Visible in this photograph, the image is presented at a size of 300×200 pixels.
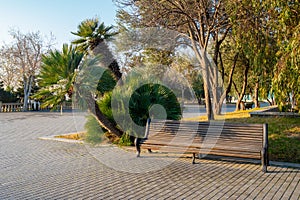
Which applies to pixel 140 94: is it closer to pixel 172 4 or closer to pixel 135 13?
pixel 172 4

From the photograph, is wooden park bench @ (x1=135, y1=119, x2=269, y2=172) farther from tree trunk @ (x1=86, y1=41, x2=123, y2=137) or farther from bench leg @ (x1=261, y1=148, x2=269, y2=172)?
tree trunk @ (x1=86, y1=41, x2=123, y2=137)

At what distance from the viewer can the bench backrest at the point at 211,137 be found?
6.00 meters

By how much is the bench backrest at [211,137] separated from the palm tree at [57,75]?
8.86ft

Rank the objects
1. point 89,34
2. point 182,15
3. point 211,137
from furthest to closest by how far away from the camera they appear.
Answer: point 182,15
point 89,34
point 211,137

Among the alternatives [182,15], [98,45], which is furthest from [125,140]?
[182,15]

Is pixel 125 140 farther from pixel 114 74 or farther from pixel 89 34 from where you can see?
pixel 89 34

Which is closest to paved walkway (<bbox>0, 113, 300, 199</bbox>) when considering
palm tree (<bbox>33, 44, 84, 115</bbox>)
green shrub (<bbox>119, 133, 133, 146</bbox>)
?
green shrub (<bbox>119, 133, 133, 146</bbox>)

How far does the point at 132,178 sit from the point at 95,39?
220 inches

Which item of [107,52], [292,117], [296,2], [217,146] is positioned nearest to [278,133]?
[292,117]

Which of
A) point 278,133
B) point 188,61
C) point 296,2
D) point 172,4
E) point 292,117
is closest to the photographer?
point 296,2

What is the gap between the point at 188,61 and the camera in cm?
2303

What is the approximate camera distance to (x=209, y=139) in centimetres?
673

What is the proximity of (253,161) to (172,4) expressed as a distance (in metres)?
8.40

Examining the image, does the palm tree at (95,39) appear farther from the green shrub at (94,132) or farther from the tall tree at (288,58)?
Answer: the tall tree at (288,58)
